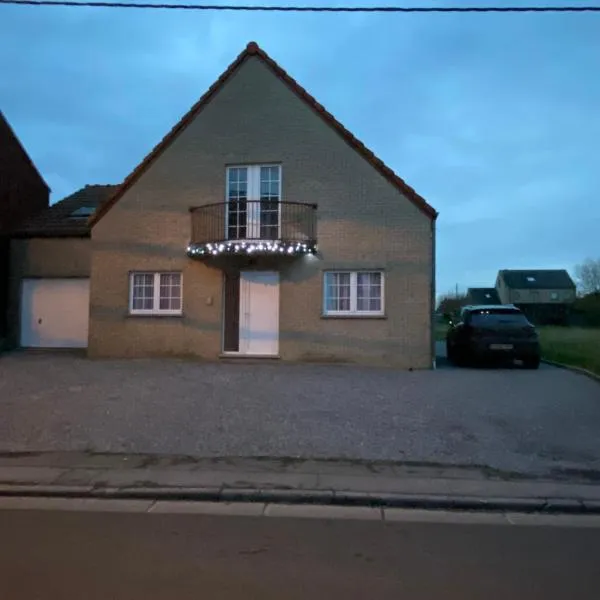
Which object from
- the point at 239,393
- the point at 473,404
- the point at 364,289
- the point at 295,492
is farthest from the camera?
the point at 364,289


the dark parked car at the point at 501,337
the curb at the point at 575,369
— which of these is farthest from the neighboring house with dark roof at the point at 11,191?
the curb at the point at 575,369

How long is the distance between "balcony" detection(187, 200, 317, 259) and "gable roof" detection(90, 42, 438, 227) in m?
1.85

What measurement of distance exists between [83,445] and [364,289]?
9239 mm

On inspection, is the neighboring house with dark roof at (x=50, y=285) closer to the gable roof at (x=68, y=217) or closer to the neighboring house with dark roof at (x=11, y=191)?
the gable roof at (x=68, y=217)

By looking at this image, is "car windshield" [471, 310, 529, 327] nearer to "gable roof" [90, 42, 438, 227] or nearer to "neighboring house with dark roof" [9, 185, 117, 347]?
"gable roof" [90, 42, 438, 227]

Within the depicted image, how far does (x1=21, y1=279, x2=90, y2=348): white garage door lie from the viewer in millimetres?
18984

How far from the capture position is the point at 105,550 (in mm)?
4898

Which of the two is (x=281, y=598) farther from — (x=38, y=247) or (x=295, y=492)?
(x=38, y=247)

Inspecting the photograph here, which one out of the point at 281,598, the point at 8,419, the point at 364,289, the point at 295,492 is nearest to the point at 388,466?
the point at 295,492

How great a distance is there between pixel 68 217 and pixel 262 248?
8120 millimetres

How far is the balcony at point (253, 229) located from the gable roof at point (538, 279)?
211 ft

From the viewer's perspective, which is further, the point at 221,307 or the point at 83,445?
the point at 221,307

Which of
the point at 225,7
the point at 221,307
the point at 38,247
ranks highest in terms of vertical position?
the point at 225,7

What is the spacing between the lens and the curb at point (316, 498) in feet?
20.0
